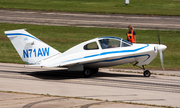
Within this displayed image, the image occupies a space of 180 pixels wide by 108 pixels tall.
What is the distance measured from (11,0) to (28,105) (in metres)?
48.3

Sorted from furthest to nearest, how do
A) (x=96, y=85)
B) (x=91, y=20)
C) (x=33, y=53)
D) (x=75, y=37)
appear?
1. (x=91, y=20)
2. (x=75, y=37)
3. (x=33, y=53)
4. (x=96, y=85)

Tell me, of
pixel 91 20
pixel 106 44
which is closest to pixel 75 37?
pixel 91 20

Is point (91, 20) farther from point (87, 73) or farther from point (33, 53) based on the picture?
point (87, 73)

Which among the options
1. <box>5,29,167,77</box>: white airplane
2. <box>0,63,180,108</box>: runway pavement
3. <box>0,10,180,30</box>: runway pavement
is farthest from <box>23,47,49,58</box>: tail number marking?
<box>0,10,180,30</box>: runway pavement

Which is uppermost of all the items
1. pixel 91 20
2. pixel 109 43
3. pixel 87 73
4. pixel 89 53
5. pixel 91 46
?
pixel 91 20

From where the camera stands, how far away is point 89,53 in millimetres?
17250

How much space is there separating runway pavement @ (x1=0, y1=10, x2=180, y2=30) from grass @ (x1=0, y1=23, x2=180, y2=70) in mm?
2270

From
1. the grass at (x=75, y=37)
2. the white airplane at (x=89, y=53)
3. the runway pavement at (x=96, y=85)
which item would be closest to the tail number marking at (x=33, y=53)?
the white airplane at (x=89, y=53)

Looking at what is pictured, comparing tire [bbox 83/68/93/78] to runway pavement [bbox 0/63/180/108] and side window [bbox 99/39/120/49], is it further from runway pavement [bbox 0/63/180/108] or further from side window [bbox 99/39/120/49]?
side window [bbox 99/39/120/49]

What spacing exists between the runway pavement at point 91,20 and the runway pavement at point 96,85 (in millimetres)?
17104

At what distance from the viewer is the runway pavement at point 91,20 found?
3569cm

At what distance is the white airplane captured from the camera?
17156 mm

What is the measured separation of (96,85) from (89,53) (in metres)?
2.42

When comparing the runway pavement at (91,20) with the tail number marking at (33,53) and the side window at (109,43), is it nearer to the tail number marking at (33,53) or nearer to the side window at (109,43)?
the side window at (109,43)
